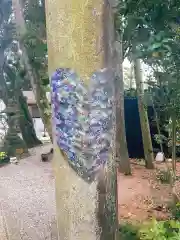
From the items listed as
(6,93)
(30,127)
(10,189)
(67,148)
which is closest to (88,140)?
(67,148)

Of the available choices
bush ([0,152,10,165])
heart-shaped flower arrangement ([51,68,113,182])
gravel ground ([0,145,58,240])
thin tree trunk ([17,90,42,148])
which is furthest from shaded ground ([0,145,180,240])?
thin tree trunk ([17,90,42,148])

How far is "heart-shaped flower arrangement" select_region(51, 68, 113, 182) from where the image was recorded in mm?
1751

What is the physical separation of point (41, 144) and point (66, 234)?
713cm

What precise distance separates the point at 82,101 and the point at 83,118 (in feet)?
0.28

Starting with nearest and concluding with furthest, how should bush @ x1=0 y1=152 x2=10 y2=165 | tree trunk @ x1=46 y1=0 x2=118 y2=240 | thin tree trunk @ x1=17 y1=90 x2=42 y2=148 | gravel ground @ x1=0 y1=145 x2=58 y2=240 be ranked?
tree trunk @ x1=46 y1=0 x2=118 y2=240
gravel ground @ x1=0 y1=145 x2=58 y2=240
bush @ x1=0 y1=152 x2=10 y2=165
thin tree trunk @ x1=17 y1=90 x2=42 y2=148

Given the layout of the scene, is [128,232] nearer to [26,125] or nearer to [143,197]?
[143,197]

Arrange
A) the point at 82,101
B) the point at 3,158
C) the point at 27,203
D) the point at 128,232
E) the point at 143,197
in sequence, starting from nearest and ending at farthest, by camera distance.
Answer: the point at 82,101 → the point at 128,232 → the point at 27,203 → the point at 143,197 → the point at 3,158

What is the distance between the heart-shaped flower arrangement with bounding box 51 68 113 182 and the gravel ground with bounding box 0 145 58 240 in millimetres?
1341

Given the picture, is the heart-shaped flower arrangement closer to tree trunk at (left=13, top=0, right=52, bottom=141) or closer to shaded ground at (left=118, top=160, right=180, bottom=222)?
shaded ground at (left=118, top=160, right=180, bottom=222)

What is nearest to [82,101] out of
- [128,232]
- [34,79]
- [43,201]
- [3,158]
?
[128,232]

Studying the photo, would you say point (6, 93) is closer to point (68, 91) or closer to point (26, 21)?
point (26, 21)

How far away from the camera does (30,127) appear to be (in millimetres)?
8828

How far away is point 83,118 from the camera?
69.1 inches

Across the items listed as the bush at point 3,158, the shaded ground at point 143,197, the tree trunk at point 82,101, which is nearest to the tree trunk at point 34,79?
the shaded ground at point 143,197
